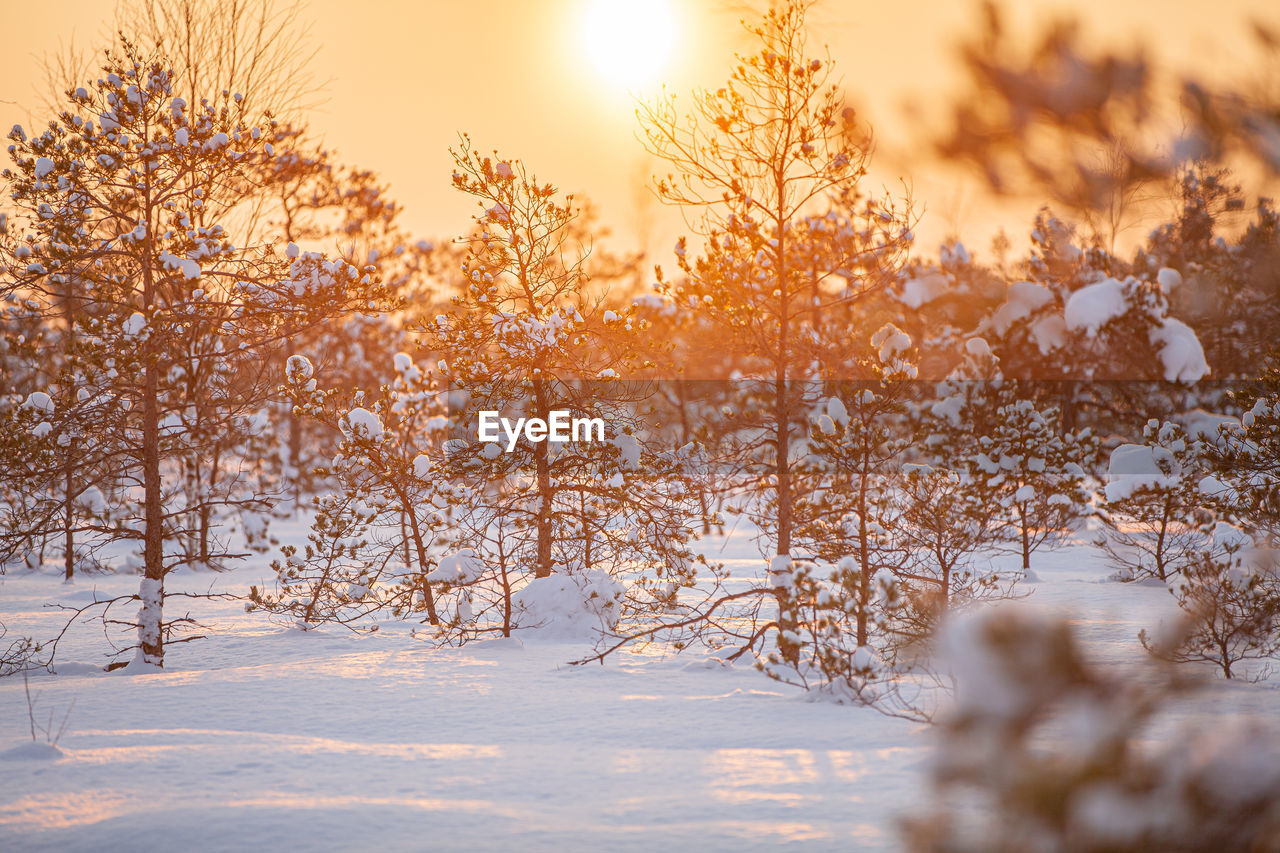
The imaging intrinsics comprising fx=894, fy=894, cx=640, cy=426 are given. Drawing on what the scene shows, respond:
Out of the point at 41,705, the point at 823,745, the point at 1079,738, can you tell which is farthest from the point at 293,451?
the point at 1079,738

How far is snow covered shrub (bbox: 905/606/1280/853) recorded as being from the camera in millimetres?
1990

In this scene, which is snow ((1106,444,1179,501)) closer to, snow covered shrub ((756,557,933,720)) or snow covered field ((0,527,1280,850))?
snow covered field ((0,527,1280,850))

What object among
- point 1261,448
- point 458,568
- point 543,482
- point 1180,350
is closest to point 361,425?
A: point 458,568

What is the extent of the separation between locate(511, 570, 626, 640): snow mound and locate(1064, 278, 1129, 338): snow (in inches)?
402

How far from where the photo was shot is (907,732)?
7.61 metres

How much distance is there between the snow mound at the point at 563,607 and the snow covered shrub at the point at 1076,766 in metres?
10.7

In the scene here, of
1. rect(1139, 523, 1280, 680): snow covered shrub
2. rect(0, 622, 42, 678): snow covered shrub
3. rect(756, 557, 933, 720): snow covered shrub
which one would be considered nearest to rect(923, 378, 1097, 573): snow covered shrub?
rect(1139, 523, 1280, 680): snow covered shrub

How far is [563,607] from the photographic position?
42.6ft

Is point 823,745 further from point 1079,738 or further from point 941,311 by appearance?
point 941,311

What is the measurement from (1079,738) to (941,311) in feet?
92.0

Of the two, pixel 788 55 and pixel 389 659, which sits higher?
pixel 788 55

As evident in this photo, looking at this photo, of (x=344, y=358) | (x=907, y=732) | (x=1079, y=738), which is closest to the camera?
(x=1079, y=738)

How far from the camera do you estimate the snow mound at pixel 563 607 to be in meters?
12.7

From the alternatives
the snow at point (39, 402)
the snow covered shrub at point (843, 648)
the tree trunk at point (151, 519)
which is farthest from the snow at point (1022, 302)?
the snow at point (39, 402)
